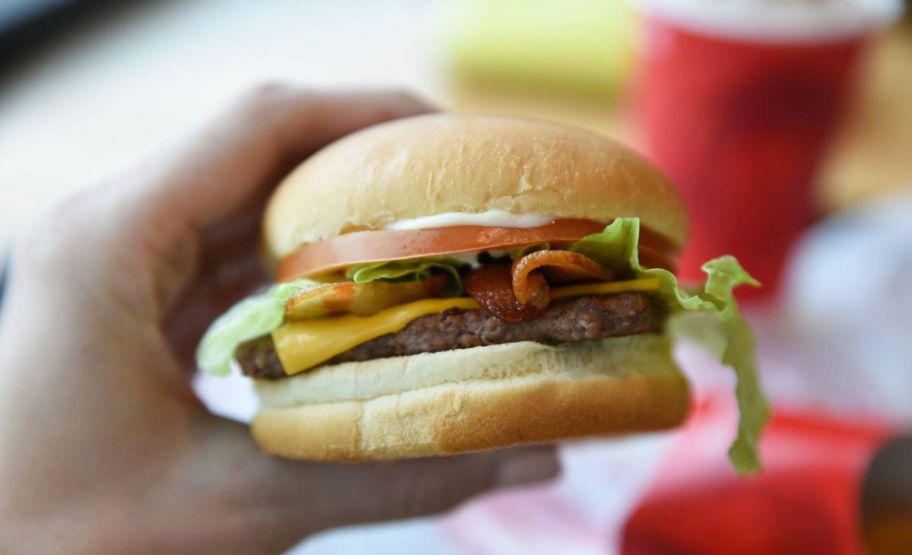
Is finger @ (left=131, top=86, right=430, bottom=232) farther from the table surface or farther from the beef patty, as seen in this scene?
the table surface

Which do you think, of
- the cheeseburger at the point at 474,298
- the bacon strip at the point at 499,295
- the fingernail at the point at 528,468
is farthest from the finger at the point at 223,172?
the fingernail at the point at 528,468

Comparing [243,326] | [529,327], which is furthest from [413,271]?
Result: [243,326]

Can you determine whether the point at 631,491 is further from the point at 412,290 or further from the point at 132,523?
the point at 132,523

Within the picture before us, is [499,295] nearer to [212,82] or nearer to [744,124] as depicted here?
[744,124]

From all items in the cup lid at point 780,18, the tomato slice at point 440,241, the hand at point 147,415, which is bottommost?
the hand at point 147,415

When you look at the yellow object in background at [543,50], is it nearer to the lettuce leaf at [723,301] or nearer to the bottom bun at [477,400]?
the lettuce leaf at [723,301]

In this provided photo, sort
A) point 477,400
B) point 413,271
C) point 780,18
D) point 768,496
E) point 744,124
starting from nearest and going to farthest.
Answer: point 477,400 < point 413,271 < point 768,496 < point 780,18 < point 744,124
